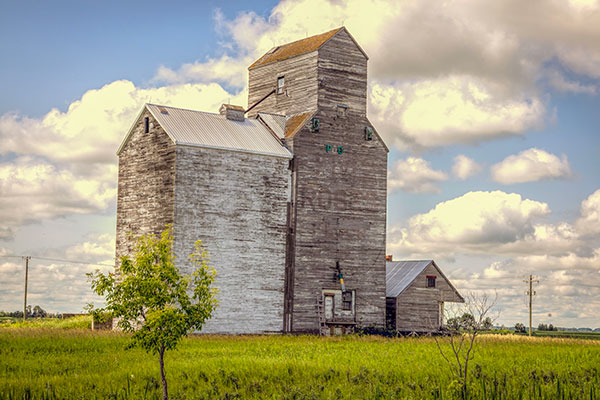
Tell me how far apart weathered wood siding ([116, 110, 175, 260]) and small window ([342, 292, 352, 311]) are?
10.5 metres

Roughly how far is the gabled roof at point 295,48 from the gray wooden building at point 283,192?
13 centimetres

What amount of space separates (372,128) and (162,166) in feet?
40.5

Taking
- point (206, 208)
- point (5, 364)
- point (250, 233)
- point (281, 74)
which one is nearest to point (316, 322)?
point (250, 233)

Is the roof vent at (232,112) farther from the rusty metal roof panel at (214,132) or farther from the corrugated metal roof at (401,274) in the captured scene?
the corrugated metal roof at (401,274)

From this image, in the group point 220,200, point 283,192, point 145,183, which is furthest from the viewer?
point 283,192

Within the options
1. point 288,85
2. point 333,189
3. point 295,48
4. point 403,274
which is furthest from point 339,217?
point 295,48

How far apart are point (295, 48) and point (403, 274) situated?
1473 cm

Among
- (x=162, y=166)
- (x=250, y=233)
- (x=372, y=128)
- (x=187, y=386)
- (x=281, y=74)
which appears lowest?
(x=187, y=386)

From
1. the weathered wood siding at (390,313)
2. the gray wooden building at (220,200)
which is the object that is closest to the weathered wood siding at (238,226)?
the gray wooden building at (220,200)

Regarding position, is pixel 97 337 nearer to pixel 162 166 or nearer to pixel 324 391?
pixel 162 166

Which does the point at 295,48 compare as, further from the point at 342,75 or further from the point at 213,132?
the point at 213,132

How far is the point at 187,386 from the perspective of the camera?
72.4 ft

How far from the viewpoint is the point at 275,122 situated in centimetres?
4184

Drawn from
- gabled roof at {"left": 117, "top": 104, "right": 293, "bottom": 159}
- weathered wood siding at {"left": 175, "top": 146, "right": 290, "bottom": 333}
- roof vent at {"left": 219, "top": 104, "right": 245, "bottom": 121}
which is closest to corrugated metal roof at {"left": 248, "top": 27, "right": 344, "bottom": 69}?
roof vent at {"left": 219, "top": 104, "right": 245, "bottom": 121}
